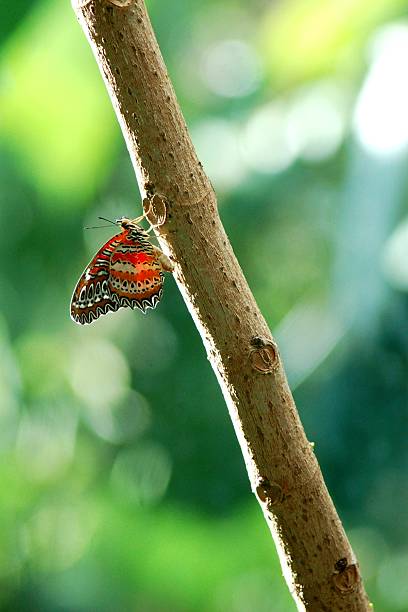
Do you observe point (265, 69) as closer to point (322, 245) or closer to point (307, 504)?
→ point (322, 245)

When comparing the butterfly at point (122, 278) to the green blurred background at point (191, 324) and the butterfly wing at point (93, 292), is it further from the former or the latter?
the green blurred background at point (191, 324)

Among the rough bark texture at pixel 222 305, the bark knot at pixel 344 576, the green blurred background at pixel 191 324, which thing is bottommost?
the bark knot at pixel 344 576

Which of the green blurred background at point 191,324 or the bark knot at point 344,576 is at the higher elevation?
the green blurred background at point 191,324

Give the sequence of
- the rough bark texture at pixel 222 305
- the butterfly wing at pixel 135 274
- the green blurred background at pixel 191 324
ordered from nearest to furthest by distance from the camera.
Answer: the rough bark texture at pixel 222 305 < the butterfly wing at pixel 135 274 < the green blurred background at pixel 191 324

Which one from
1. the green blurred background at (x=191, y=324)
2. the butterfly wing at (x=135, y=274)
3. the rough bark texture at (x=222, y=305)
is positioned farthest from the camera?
the green blurred background at (x=191, y=324)

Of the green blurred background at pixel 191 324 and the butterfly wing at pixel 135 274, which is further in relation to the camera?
the green blurred background at pixel 191 324

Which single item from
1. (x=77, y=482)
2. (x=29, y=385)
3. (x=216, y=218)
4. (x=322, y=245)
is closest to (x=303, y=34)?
(x=322, y=245)

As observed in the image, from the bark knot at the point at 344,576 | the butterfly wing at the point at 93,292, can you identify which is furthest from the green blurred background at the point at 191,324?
the bark knot at the point at 344,576

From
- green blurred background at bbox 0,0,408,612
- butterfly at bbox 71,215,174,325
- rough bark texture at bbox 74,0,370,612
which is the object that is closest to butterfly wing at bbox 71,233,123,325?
butterfly at bbox 71,215,174,325
